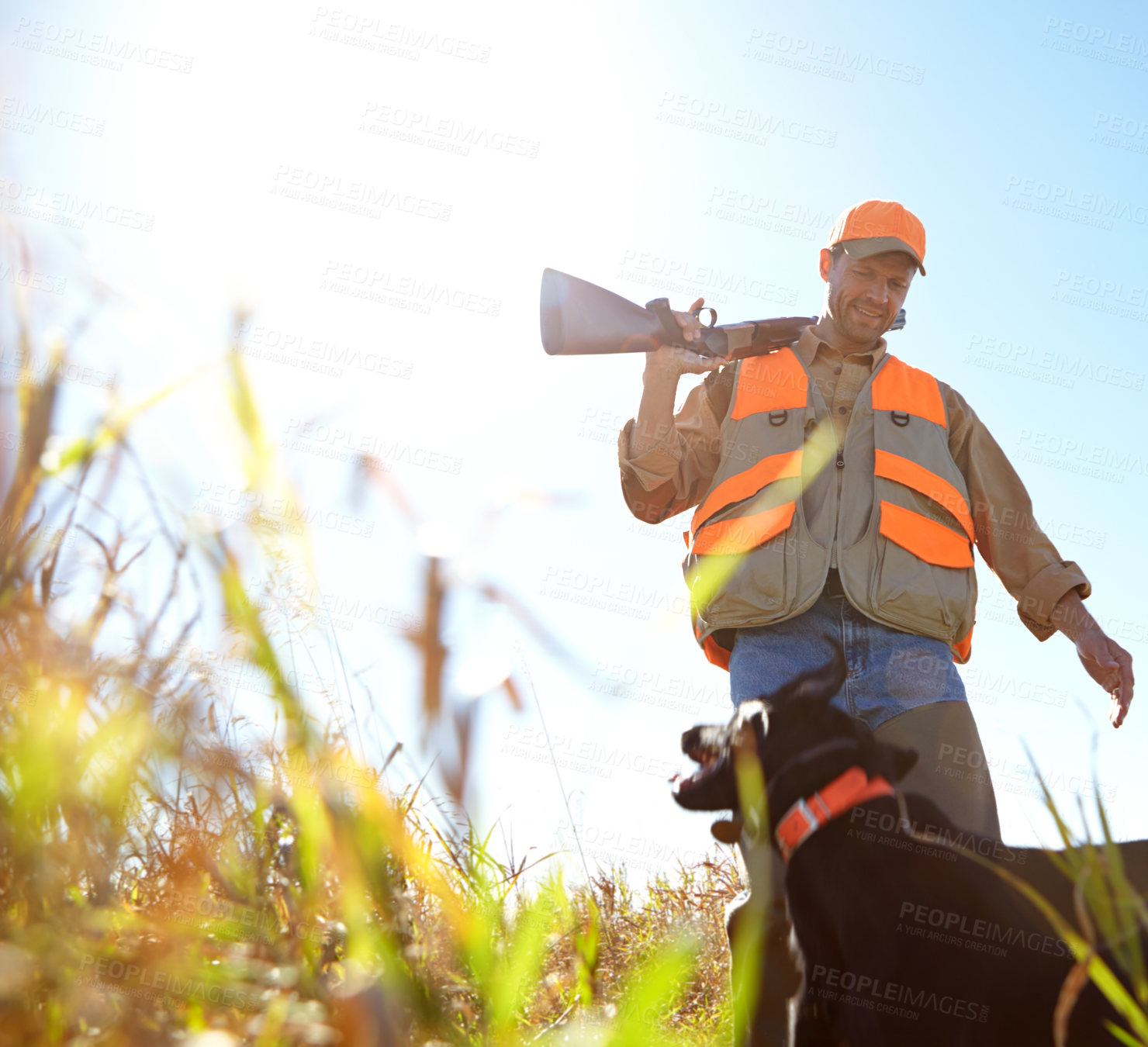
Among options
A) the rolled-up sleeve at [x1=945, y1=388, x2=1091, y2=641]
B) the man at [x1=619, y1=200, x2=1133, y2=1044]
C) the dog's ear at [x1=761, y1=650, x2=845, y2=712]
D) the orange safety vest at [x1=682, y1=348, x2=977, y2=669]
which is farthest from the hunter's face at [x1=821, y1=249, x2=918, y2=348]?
the dog's ear at [x1=761, y1=650, x2=845, y2=712]

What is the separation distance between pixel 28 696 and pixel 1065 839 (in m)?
1.21

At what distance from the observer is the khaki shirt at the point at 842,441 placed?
330 cm

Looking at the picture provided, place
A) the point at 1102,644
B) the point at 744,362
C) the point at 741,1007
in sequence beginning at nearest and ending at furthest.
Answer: the point at 741,1007
the point at 1102,644
the point at 744,362

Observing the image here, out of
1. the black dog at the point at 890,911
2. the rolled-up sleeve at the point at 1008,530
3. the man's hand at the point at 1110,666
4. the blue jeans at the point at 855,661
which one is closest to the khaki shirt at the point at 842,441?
the rolled-up sleeve at the point at 1008,530

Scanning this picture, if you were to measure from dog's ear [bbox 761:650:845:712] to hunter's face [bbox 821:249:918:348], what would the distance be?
1.54 m

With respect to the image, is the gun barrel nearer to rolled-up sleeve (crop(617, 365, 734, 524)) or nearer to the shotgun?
the shotgun

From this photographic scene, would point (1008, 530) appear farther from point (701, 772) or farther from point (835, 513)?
point (701, 772)

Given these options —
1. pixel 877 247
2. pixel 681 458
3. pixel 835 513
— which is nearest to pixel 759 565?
pixel 835 513

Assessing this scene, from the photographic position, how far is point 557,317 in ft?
11.1

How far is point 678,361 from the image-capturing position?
3.39 meters

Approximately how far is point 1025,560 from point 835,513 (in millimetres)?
804

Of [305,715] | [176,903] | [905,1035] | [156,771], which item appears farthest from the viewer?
[905,1035]

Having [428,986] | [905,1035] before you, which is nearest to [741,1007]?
[905,1035]

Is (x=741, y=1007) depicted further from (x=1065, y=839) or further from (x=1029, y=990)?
(x=1065, y=839)
